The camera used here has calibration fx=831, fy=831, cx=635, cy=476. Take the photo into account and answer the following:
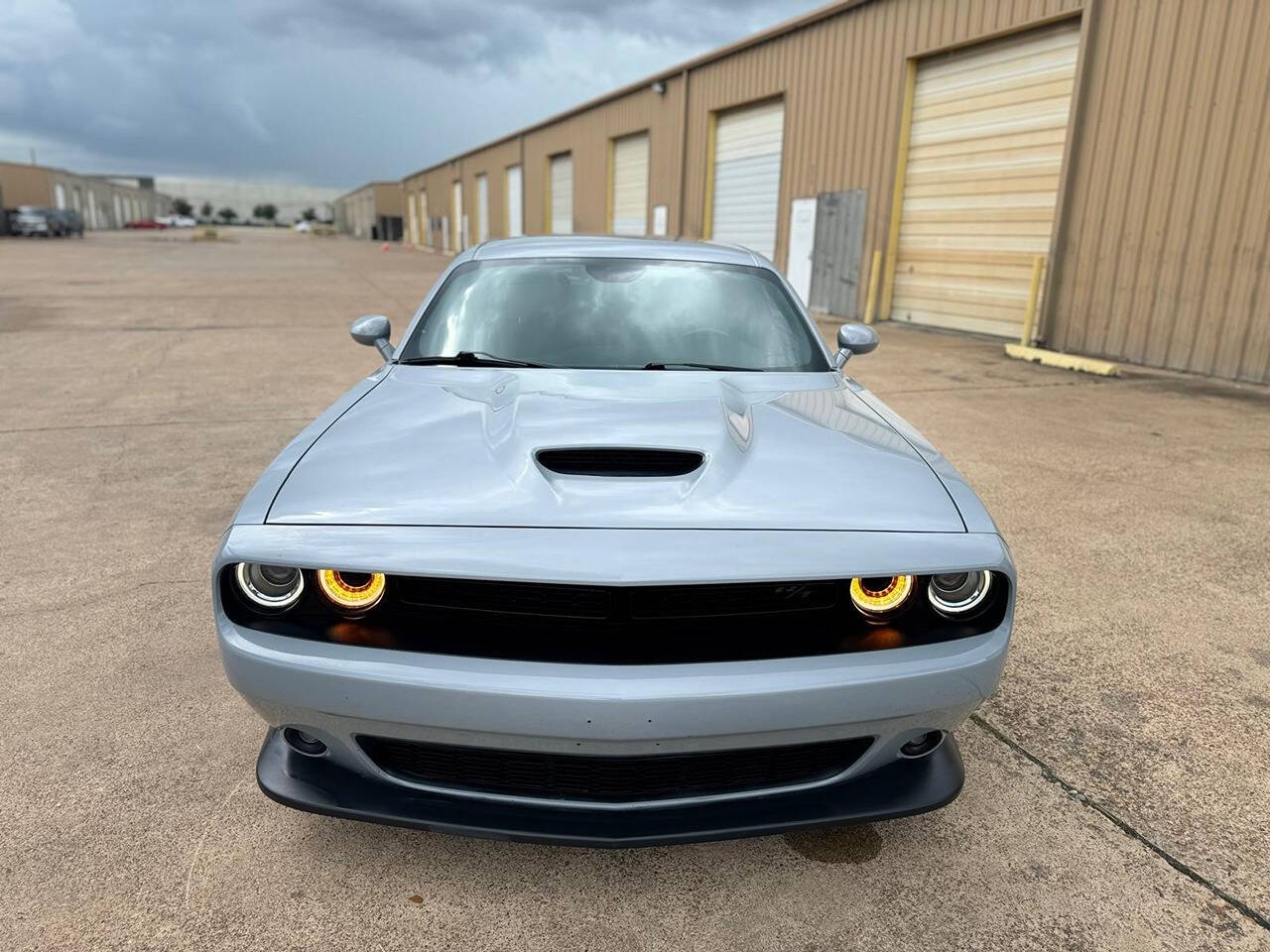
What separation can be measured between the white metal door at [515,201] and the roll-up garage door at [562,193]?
11.9 feet

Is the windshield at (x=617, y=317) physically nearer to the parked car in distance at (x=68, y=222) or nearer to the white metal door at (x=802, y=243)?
the white metal door at (x=802, y=243)

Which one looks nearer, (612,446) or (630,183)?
(612,446)

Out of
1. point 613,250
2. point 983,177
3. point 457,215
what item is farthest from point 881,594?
point 457,215

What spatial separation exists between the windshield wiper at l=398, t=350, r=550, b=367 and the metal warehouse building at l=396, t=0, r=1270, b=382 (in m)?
8.62

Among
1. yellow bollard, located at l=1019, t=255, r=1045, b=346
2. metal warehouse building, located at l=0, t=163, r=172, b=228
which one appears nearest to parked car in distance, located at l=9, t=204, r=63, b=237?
metal warehouse building, located at l=0, t=163, r=172, b=228

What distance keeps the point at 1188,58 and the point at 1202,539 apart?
7182mm

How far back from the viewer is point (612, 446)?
1929mm

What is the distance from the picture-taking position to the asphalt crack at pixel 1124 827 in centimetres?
183

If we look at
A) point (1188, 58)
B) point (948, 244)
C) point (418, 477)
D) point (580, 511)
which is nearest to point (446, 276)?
point (418, 477)

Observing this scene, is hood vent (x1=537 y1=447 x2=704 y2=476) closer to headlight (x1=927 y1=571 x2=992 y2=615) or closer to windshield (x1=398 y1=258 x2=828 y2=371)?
headlight (x1=927 y1=571 x2=992 y2=615)

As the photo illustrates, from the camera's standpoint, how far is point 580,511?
1.68 m

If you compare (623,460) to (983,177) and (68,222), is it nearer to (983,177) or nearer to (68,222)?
(983,177)

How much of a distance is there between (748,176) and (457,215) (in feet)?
102

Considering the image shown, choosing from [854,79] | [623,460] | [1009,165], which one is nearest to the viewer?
[623,460]
